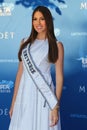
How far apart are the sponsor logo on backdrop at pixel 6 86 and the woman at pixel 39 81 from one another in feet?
3.42

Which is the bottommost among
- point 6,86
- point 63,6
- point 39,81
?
point 6,86

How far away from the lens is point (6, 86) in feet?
12.2

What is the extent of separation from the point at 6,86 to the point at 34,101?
44.6 inches

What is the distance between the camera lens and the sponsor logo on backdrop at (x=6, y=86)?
3707mm

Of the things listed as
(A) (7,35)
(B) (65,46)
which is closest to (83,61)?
(B) (65,46)

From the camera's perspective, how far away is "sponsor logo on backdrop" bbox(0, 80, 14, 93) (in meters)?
3.71

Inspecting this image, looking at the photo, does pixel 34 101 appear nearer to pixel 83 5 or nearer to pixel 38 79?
pixel 38 79

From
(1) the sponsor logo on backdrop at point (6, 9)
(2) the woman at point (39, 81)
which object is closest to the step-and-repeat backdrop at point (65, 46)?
(1) the sponsor logo on backdrop at point (6, 9)

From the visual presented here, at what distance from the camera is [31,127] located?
Result: 8.61 feet

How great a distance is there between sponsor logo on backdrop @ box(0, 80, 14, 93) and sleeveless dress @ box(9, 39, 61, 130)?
106cm

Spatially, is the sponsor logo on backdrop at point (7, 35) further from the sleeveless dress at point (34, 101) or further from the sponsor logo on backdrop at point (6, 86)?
the sleeveless dress at point (34, 101)

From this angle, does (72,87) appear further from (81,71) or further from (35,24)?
(35,24)

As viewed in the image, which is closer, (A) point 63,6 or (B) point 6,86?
(A) point 63,6

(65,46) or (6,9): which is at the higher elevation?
(6,9)
